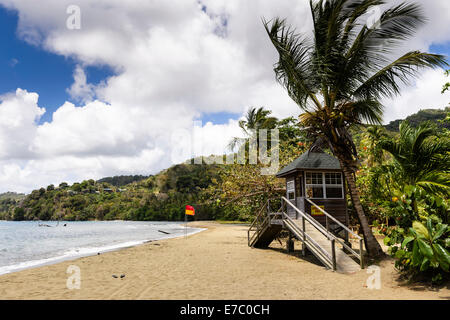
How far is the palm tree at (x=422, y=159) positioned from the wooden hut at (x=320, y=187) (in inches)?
184

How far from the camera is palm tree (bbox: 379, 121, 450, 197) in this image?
764 cm

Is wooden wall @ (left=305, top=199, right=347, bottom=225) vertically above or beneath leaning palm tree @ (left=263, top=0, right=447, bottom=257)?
beneath

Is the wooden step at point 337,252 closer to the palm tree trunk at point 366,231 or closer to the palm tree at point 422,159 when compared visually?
the palm tree trunk at point 366,231

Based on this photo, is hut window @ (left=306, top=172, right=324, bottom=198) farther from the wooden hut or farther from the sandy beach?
the sandy beach

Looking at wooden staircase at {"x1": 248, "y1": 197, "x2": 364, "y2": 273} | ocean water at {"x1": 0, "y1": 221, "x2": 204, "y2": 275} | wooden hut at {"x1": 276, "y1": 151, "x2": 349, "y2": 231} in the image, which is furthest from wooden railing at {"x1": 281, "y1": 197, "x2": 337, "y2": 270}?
ocean water at {"x1": 0, "y1": 221, "x2": 204, "y2": 275}

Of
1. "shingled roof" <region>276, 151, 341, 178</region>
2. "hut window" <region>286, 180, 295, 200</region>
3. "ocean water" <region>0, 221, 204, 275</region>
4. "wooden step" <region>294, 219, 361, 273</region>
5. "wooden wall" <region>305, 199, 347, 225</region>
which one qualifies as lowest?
"ocean water" <region>0, 221, 204, 275</region>

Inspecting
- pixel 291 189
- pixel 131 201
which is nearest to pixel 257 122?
pixel 291 189

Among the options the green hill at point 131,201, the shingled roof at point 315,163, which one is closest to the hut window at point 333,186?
the shingled roof at point 315,163

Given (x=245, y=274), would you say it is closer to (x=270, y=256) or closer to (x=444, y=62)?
(x=270, y=256)

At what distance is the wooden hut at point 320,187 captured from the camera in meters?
13.2

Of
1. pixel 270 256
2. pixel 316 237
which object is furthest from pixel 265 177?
pixel 316 237

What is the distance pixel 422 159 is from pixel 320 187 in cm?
576

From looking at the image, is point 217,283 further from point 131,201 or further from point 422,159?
point 131,201

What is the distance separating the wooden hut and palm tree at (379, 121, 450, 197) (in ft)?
15.4
